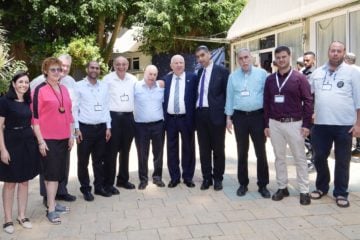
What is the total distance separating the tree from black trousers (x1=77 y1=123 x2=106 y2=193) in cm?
1223

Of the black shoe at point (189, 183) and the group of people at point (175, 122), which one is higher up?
the group of people at point (175, 122)

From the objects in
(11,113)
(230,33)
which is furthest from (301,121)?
(230,33)

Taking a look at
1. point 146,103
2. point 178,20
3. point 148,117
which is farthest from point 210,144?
point 178,20

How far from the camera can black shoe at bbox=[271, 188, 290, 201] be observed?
5.59 meters

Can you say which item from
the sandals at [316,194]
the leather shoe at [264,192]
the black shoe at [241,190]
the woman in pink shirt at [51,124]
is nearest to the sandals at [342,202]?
the sandals at [316,194]

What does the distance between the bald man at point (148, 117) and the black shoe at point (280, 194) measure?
1.68 m

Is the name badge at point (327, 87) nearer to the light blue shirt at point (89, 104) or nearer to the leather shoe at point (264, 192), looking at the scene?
the leather shoe at point (264, 192)

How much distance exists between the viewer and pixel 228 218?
496 centimetres

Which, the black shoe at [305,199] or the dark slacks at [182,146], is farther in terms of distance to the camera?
the dark slacks at [182,146]

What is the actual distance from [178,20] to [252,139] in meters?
12.7

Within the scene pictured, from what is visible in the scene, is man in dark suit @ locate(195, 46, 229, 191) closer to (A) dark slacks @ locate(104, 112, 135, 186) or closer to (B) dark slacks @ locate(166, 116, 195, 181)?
(B) dark slacks @ locate(166, 116, 195, 181)

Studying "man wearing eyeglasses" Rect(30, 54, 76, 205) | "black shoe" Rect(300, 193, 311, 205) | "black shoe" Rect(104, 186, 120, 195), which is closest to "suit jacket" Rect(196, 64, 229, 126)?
"black shoe" Rect(300, 193, 311, 205)

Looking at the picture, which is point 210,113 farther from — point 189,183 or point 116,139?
point 116,139

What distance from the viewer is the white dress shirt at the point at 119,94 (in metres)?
6.10
